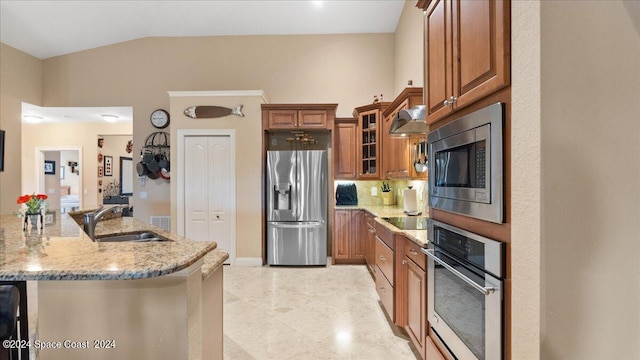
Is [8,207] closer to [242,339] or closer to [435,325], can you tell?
[242,339]

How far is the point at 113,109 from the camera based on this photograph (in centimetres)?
536

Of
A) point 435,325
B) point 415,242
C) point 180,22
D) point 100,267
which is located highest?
point 180,22

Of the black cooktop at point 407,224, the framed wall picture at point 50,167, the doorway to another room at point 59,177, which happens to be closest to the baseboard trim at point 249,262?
the black cooktop at point 407,224

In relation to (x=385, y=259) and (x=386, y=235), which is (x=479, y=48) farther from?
(x=385, y=259)

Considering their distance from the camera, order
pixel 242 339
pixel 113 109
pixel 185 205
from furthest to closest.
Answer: pixel 113 109 < pixel 185 205 < pixel 242 339

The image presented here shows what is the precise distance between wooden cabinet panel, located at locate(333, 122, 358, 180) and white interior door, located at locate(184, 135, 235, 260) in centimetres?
165

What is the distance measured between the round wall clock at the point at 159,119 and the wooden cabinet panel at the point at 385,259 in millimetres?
4164

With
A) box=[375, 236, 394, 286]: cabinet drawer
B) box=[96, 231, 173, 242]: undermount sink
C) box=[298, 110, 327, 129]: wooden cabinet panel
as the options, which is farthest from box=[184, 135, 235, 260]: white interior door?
box=[375, 236, 394, 286]: cabinet drawer

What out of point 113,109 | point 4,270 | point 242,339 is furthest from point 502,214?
point 113,109

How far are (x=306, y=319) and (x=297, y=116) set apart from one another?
2.94 m

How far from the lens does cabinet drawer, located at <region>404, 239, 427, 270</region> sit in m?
1.94

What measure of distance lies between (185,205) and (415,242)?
3.66 metres

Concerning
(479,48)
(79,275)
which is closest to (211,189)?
(79,275)

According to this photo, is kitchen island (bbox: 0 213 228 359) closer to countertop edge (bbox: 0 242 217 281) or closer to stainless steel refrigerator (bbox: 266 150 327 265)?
countertop edge (bbox: 0 242 217 281)
